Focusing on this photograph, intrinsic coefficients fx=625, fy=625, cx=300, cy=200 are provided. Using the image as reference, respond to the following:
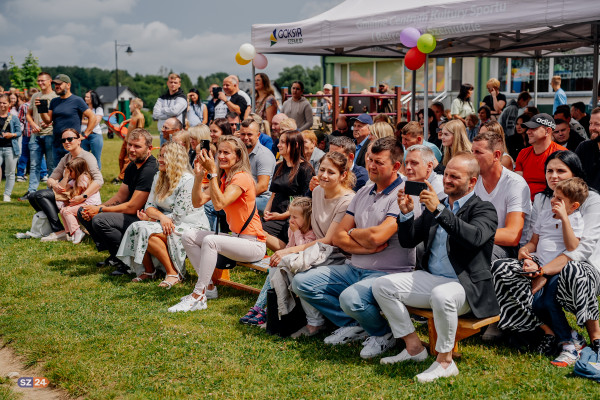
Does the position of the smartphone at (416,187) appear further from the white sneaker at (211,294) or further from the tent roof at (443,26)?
the tent roof at (443,26)

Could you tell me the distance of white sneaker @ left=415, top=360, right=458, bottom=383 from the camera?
3.81 m

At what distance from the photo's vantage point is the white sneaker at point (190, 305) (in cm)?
540

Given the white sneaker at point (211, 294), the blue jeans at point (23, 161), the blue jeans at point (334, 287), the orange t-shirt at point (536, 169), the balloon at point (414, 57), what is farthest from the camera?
the blue jeans at point (23, 161)

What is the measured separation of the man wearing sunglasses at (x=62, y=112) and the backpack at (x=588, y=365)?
8.99 metres

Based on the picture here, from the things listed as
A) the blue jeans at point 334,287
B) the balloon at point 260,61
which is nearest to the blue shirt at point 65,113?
the balloon at point 260,61

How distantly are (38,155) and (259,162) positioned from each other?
635 centimetres

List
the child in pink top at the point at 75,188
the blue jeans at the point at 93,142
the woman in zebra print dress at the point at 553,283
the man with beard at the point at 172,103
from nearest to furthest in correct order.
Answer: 1. the woman in zebra print dress at the point at 553,283
2. the child in pink top at the point at 75,188
3. the man with beard at the point at 172,103
4. the blue jeans at the point at 93,142

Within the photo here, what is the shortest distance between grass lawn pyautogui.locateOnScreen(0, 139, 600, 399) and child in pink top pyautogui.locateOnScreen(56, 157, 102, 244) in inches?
76.8

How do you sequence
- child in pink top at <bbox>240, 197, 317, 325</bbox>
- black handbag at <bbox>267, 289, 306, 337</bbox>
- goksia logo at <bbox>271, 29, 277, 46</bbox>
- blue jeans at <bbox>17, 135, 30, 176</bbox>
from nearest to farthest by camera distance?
1. black handbag at <bbox>267, 289, 306, 337</bbox>
2. child in pink top at <bbox>240, 197, 317, 325</bbox>
3. goksia logo at <bbox>271, 29, 277, 46</bbox>
4. blue jeans at <bbox>17, 135, 30, 176</bbox>

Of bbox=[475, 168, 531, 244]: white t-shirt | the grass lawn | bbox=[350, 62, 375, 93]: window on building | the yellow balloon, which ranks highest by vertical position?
bbox=[350, 62, 375, 93]: window on building

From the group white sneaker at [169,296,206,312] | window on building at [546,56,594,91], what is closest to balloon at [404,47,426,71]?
white sneaker at [169,296,206,312]

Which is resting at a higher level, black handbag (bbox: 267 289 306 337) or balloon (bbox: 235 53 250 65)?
balloon (bbox: 235 53 250 65)

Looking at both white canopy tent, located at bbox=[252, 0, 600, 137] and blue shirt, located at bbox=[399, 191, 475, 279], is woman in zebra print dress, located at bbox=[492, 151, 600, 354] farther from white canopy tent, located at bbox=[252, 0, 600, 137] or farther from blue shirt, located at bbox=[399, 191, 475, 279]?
white canopy tent, located at bbox=[252, 0, 600, 137]

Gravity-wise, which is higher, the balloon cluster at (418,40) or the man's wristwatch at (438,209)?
the balloon cluster at (418,40)
